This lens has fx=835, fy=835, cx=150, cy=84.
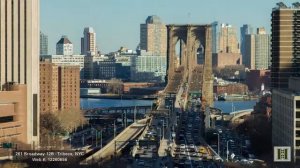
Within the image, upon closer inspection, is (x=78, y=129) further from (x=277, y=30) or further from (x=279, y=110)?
(x=279, y=110)

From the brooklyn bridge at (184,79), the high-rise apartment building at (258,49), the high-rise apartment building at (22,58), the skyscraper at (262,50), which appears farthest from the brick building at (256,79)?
the high-rise apartment building at (22,58)

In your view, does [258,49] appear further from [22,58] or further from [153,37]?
[22,58]

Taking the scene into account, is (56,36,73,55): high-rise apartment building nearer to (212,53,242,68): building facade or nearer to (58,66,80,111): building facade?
(212,53,242,68): building facade

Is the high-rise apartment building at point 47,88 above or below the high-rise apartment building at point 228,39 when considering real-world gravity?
below

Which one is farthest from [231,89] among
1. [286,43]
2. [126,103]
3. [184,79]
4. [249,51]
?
[286,43]

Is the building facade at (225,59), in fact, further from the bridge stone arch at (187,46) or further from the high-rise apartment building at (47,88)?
the high-rise apartment building at (47,88)
